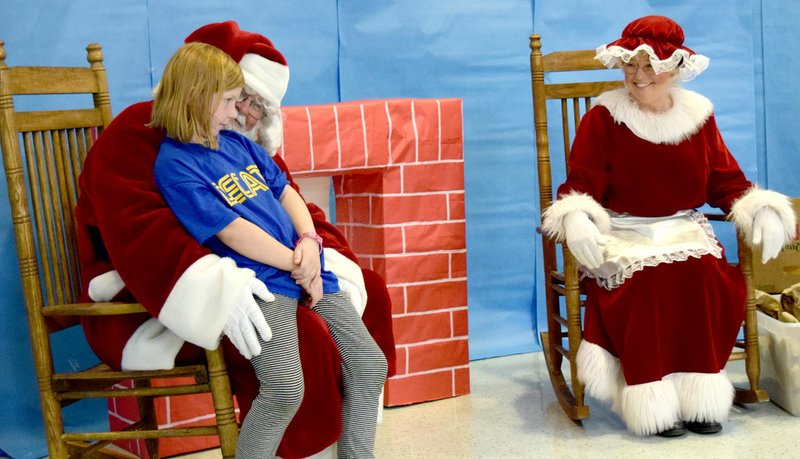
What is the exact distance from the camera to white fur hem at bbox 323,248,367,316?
8.07 ft

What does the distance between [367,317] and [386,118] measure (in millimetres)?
858

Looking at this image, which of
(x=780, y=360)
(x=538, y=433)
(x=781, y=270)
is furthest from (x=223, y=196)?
(x=781, y=270)

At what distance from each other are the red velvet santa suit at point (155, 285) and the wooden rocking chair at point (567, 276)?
3.24ft

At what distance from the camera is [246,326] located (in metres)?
2.12

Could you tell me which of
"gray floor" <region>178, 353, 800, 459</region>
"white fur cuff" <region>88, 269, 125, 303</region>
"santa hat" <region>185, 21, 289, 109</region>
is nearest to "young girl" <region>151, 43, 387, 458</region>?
"santa hat" <region>185, 21, 289, 109</region>

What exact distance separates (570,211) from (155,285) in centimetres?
129

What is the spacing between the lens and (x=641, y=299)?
2.86 m

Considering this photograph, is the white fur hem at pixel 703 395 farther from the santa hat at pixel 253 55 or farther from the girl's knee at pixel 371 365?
the santa hat at pixel 253 55

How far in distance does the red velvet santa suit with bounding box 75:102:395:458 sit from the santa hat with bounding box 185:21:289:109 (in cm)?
23

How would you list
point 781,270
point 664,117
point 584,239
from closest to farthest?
point 584,239
point 664,117
point 781,270

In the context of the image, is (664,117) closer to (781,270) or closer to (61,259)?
(781,270)

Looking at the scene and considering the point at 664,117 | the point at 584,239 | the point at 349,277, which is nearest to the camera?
the point at 349,277

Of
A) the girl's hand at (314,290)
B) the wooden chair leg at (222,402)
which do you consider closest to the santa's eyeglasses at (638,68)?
the girl's hand at (314,290)

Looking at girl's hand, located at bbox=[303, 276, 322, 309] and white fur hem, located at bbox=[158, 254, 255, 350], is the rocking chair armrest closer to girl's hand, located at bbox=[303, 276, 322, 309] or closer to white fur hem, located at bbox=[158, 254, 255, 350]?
white fur hem, located at bbox=[158, 254, 255, 350]
